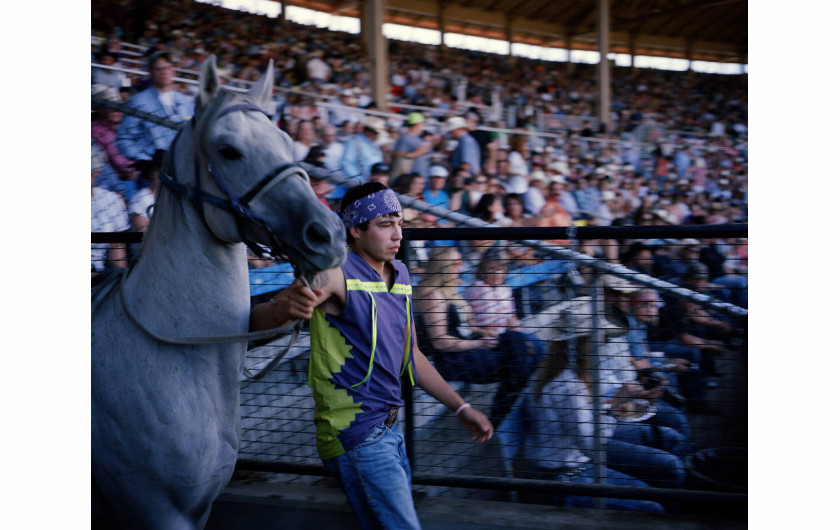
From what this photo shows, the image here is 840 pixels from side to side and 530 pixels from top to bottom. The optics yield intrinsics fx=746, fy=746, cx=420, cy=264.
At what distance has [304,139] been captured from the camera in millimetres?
6875

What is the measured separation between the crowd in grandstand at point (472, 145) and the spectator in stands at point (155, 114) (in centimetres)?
2

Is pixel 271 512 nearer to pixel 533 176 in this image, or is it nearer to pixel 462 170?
pixel 462 170

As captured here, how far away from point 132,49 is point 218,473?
7572 millimetres

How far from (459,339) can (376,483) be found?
1.50 metres

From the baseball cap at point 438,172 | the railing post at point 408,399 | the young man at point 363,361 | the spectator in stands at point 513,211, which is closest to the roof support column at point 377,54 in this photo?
the baseball cap at point 438,172

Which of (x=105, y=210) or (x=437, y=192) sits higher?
(x=437, y=192)

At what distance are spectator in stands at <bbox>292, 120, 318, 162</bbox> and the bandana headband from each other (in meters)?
4.21

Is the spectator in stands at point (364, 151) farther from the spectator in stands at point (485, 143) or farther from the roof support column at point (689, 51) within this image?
the roof support column at point (689, 51)

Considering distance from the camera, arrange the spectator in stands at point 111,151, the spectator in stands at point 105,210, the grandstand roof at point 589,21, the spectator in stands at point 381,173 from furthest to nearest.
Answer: the grandstand roof at point 589,21 → the spectator in stands at point 381,173 → the spectator in stands at point 111,151 → the spectator in stands at point 105,210

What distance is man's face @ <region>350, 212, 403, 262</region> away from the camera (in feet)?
8.18

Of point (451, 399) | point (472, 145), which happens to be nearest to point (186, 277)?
point (451, 399)

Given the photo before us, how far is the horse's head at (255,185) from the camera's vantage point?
2.00 metres

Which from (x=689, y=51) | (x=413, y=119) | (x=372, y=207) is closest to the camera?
(x=372, y=207)

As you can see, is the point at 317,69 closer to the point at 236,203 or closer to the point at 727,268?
the point at 727,268
